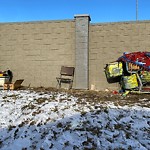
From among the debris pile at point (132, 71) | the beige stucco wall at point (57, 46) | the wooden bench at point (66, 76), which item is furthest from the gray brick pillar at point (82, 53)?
the debris pile at point (132, 71)

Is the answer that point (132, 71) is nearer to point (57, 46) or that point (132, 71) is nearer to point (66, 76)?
point (66, 76)

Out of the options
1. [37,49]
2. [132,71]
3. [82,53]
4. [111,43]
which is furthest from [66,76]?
[132,71]

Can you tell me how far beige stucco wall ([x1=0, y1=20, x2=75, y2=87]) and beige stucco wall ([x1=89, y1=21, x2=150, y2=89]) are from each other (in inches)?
33.2

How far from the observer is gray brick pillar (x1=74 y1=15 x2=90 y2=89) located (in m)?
9.69

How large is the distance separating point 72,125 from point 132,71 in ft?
13.3

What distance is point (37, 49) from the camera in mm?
10203

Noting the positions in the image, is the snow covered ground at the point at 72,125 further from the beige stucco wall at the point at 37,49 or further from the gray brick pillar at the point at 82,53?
the beige stucco wall at the point at 37,49

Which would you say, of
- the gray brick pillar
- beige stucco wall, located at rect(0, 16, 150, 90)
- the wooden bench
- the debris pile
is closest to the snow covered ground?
the debris pile

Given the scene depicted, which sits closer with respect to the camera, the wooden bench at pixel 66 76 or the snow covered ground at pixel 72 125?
the snow covered ground at pixel 72 125

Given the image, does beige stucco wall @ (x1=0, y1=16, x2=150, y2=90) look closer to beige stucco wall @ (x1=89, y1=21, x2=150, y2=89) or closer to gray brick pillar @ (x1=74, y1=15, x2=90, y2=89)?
beige stucco wall @ (x1=89, y1=21, x2=150, y2=89)

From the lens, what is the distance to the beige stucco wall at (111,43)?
9.34 metres

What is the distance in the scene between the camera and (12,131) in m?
5.17

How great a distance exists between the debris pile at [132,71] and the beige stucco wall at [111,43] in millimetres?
465

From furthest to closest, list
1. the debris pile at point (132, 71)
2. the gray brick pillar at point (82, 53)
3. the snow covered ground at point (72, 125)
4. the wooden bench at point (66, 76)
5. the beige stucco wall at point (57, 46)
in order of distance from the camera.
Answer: the wooden bench at point (66, 76) → the gray brick pillar at point (82, 53) → the beige stucco wall at point (57, 46) → the debris pile at point (132, 71) → the snow covered ground at point (72, 125)
